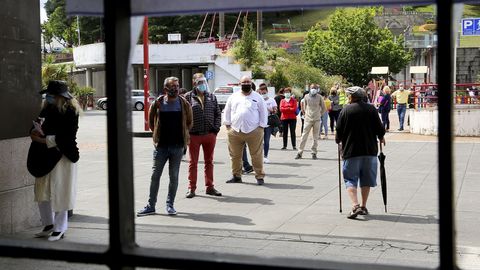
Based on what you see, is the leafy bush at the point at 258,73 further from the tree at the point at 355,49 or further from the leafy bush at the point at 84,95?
the tree at the point at 355,49

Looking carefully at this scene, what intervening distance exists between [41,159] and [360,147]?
3964 mm

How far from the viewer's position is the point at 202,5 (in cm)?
260

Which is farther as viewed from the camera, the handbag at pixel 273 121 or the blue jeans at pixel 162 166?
the handbag at pixel 273 121

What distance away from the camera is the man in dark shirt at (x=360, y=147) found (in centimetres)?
807

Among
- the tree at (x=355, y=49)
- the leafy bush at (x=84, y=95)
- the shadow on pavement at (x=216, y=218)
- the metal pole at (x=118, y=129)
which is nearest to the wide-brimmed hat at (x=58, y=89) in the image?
the shadow on pavement at (x=216, y=218)

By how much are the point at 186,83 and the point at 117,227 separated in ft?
171

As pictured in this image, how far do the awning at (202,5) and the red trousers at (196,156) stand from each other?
6875mm

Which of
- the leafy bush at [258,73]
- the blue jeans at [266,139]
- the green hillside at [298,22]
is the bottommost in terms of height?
the blue jeans at [266,139]

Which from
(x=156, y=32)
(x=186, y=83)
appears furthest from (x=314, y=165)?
(x=156, y=32)

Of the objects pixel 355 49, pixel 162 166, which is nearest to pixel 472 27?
pixel 162 166

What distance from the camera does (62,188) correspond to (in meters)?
6.76

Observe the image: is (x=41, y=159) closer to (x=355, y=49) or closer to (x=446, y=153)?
(x=446, y=153)

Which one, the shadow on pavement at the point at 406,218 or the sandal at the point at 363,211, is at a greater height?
the sandal at the point at 363,211

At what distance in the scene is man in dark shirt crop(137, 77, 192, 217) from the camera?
329 inches
